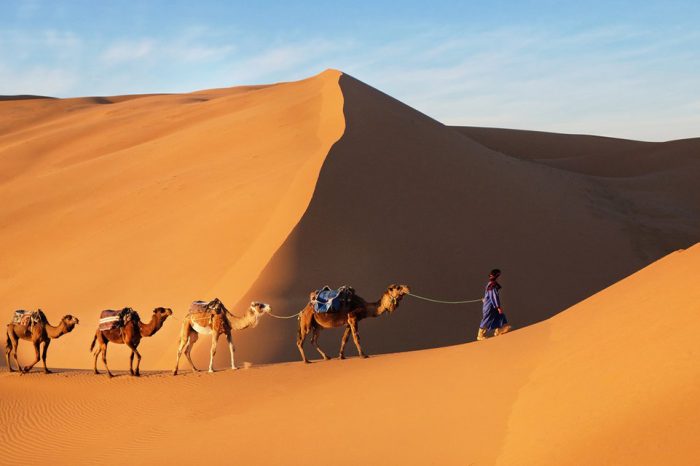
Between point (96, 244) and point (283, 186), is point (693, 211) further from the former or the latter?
point (96, 244)

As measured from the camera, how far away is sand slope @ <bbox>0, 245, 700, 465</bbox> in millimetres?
8391

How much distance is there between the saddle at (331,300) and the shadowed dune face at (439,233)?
13.4 ft

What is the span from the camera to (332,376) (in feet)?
43.5

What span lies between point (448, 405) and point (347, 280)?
10.7 metres

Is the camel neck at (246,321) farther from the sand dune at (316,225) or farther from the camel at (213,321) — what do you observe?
the sand dune at (316,225)

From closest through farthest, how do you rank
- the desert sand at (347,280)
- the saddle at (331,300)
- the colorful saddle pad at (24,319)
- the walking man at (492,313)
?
the desert sand at (347,280), the saddle at (331,300), the walking man at (492,313), the colorful saddle pad at (24,319)

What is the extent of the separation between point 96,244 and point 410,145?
34.4 ft

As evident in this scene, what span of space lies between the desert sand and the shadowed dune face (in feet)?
0.26

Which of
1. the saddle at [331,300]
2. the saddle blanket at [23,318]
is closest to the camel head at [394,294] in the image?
the saddle at [331,300]

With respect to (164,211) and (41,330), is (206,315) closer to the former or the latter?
(41,330)

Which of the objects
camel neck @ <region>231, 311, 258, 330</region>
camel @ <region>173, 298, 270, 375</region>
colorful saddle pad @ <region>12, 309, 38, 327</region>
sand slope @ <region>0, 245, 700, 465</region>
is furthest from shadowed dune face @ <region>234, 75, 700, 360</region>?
sand slope @ <region>0, 245, 700, 465</region>

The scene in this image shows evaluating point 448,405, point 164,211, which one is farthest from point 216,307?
point 164,211

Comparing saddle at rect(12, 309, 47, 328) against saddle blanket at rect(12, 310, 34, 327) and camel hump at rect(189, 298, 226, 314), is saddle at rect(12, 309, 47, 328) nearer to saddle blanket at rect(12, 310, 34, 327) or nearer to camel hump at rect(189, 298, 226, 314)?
saddle blanket at rect(12, 310, 34, 327)

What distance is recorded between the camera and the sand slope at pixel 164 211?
21969 millimetres
